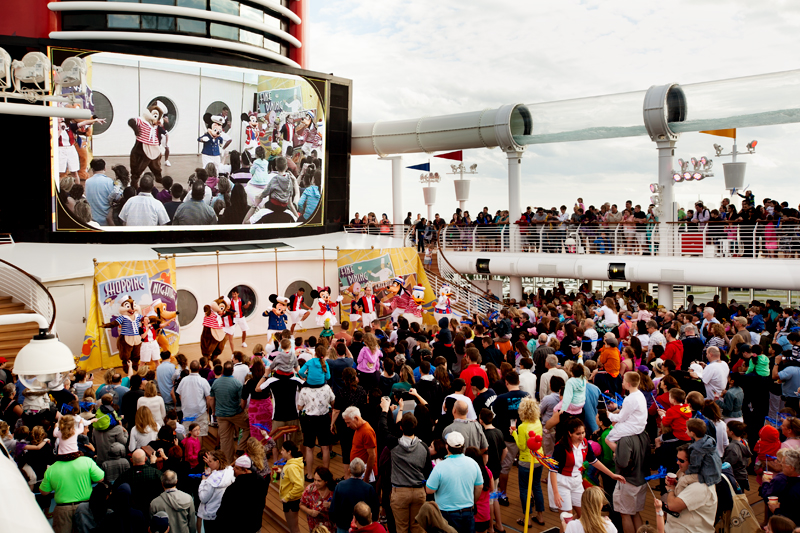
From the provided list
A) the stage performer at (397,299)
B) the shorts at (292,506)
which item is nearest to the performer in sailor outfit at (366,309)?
the stage performer at (397,299)

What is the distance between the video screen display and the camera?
69.4 feet

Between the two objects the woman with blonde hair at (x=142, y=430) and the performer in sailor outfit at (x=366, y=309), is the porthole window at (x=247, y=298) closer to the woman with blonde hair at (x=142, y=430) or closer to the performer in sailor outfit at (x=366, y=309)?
the performer in sailor outfit at (x=366, y=309)

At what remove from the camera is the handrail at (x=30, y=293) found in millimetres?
18062

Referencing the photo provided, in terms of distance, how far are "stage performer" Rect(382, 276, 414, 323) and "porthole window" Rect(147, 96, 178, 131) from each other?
896cm

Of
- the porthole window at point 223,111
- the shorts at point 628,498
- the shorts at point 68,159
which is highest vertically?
the porthole window at point 223,111

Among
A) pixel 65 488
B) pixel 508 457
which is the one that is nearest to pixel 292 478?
pixel 65 488

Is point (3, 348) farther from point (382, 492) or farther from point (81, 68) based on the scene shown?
point (382, 492)

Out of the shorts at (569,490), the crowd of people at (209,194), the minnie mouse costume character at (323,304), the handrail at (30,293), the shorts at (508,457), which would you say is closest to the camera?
the shorts at (569,490)

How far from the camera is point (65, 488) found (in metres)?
7.26

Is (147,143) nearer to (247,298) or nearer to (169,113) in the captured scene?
(169,113)

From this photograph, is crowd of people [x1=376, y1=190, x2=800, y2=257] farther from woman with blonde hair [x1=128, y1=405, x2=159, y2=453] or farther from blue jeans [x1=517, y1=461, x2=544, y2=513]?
woman with blonde hair [x1=128, y1=405, x2=159, y2=453]

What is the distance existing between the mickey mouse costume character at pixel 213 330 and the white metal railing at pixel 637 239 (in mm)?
12886

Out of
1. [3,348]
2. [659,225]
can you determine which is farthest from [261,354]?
[659,225]

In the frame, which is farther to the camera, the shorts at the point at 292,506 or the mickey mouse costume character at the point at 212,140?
the mickey mouse costume character at the point at 212,140
